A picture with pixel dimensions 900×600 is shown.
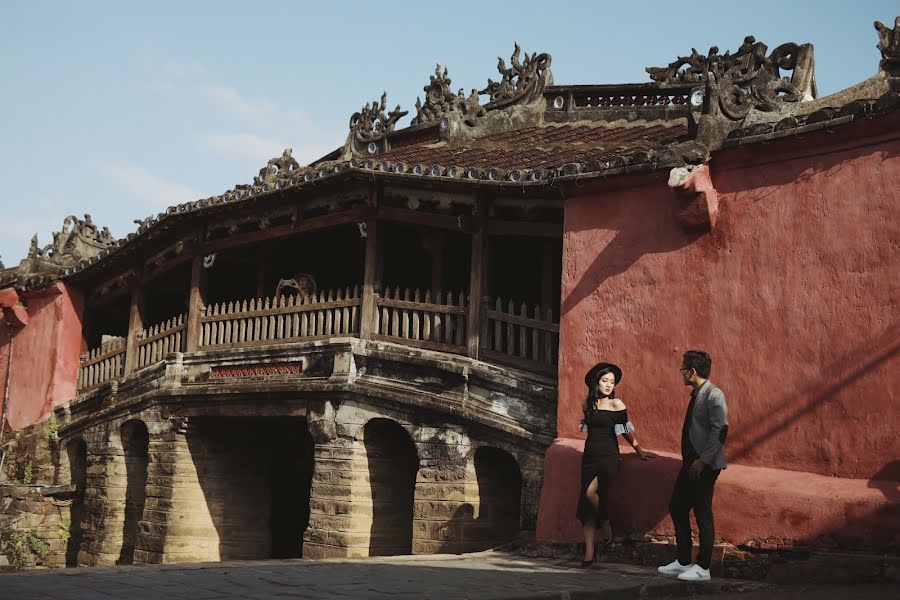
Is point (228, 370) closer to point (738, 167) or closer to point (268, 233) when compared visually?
point (268, 233)

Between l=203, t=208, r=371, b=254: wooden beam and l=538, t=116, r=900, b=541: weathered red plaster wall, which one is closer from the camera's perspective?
l=538, t=116, r=900, b=541: weathered red plaster wall

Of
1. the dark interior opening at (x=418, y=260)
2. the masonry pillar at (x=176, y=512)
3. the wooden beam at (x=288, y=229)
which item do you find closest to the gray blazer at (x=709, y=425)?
A: the wooden beam at (x=288, y=229)

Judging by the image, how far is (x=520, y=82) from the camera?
51.0 feet

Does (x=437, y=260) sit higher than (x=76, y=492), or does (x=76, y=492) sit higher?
(x=437, y=260)

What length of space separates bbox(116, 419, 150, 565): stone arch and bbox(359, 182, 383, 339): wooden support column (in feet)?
16.4

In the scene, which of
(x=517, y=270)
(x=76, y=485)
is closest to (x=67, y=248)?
(x=76, y=485)

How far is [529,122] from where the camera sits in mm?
15211

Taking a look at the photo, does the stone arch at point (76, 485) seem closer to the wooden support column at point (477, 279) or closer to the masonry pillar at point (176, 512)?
the masonry pillar at point (176, 512)

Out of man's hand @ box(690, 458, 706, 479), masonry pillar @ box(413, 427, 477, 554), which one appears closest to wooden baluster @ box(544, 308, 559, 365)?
masonry pillar @ box(413, 427, 477, 554)

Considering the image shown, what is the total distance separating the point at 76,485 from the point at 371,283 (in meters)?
7.75

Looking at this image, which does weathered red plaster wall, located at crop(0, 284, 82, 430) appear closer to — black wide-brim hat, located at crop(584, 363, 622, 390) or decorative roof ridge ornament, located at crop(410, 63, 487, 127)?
decorative roof ridge ornament, located at crop(410, 63, 487, 127)

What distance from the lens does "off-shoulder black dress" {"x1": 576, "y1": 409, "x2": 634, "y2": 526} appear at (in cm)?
853

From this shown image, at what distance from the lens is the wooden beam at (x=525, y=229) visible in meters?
11.1

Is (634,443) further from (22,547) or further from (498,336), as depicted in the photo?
(22,547)
